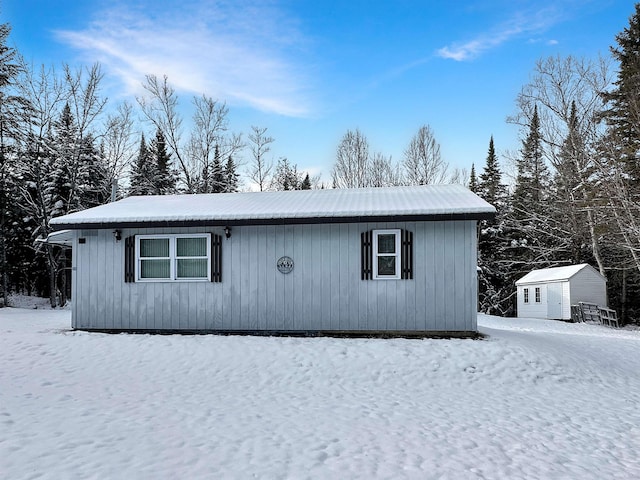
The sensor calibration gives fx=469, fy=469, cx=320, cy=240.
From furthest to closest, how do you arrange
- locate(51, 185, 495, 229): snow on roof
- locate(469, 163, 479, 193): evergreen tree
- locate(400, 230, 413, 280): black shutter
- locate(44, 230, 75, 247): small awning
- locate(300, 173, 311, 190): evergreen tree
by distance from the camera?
locate(300, 173, 311, 190): evergreen tree < locate(469, 163, 479, 193): evergreen tree < locate(44, 230, 75, 247): small awning < locate(400, 230, 413, 280): black shutter < locate(51, 185, 495, 229): snow on roof

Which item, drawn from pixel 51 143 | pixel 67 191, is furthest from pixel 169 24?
pixel 67 191

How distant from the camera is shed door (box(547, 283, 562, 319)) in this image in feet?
71.9

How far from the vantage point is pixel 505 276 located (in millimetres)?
30156

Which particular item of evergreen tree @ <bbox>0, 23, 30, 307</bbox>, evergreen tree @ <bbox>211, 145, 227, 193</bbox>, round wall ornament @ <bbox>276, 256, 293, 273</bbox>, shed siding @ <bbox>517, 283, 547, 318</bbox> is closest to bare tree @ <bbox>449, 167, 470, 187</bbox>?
shed siding @ <bbox>517, 283, 547, 318</bbox>

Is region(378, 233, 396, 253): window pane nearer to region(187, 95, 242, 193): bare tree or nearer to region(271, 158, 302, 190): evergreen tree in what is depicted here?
region(187, 95, 242, 193): bare tree

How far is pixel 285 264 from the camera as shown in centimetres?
980

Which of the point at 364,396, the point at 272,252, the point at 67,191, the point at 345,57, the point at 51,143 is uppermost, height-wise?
the point at 345,57

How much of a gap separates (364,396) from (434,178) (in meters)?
23.6

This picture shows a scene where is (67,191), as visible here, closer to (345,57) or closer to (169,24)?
(169,24)

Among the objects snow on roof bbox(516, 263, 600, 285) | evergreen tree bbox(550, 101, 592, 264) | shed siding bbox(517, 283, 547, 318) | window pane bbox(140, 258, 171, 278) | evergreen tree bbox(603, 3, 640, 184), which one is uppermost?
evergreen tree bbox(603, 3, 640, 184)

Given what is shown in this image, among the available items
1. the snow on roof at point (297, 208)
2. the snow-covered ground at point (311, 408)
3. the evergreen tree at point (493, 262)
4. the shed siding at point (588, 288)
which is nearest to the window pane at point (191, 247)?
the snow on roof at point (297, 208)

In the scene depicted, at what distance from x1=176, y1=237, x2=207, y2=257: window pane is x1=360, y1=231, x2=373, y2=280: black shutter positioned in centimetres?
341

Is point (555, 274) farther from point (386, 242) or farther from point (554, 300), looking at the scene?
point (386, 242)

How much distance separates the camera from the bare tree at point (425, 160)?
28.3m
